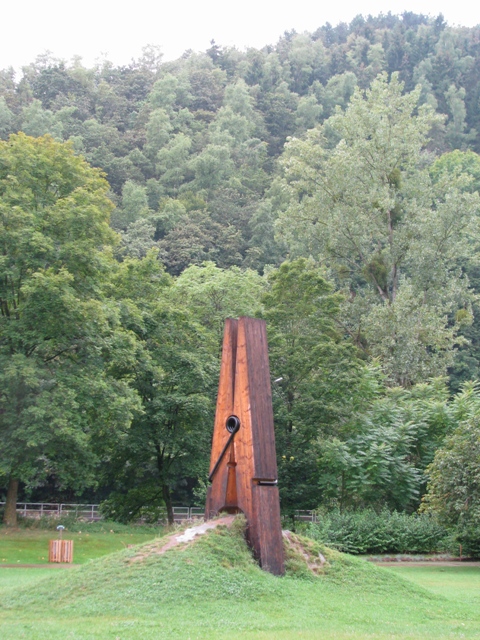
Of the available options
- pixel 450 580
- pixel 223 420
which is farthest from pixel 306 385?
pixel 223 420

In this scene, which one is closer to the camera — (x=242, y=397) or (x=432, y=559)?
(x=242, y=397)

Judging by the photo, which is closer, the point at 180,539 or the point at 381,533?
the point at 180,539

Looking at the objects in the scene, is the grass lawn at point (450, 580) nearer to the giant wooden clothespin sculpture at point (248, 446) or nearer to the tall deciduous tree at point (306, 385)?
the giant wooden clothespin sculpture at point (248, 446)

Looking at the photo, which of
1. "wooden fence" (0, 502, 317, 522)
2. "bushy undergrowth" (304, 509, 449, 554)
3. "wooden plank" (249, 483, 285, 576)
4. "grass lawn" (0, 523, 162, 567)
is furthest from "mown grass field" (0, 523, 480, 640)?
"wooden fence" (0, 502, 317, 522)

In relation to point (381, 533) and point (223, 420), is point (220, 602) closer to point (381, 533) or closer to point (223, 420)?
point (223, 420)

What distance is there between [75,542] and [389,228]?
76.4ft

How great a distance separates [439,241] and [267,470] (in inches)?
1079

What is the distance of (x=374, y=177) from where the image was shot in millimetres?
38406

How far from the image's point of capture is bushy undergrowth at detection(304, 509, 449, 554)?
71.3ft

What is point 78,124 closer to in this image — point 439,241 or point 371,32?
point 439,241

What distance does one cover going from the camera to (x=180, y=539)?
11.6m

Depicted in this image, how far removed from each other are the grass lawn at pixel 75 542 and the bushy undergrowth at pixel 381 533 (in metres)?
6.29

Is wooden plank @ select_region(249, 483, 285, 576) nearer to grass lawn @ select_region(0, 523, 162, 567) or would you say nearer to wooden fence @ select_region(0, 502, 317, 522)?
grass lawn @ select_region(0, 523, 162, 567)

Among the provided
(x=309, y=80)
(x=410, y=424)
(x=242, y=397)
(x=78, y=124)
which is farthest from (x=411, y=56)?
(x=242, y=397)
